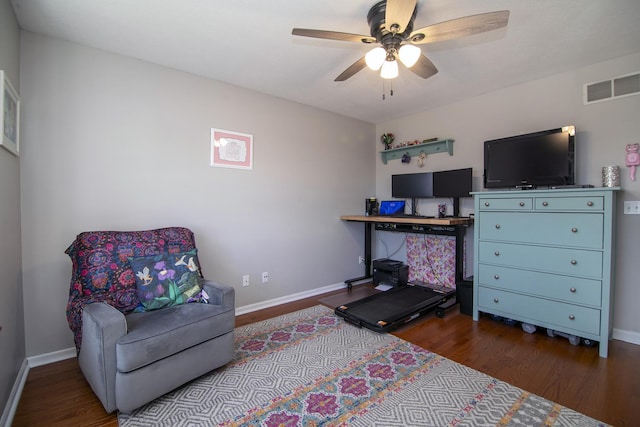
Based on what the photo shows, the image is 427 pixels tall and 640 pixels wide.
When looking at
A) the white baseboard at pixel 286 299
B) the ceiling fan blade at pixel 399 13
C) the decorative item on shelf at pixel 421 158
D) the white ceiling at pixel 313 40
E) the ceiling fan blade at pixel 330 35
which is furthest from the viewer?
the decorative item on shelf at pixel 421 158

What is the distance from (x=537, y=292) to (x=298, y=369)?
6.99 ft

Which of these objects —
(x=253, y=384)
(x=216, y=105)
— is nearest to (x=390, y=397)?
(x=253, y=384)

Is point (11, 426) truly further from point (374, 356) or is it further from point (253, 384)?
point (374, 356)

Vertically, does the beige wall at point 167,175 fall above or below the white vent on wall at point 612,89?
below

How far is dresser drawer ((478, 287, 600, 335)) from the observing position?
2.26 metres

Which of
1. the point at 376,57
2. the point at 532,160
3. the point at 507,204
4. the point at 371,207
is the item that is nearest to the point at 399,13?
the point at 376,57

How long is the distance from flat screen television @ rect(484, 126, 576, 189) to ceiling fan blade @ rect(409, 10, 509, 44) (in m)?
1.59

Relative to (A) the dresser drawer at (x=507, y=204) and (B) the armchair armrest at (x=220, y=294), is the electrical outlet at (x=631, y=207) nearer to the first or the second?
(A) the dresser drawer at (x=507, y=204)

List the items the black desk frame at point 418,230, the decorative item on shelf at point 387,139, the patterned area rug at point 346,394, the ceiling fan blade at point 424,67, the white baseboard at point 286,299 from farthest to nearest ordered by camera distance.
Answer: the decorative item on shelf at point 387,139 → the black desk frame at point 418,230 → the white baseboard at point 286,299 → the ceiling fan blade at point 424,67 → the patterned area rug at point 346,394

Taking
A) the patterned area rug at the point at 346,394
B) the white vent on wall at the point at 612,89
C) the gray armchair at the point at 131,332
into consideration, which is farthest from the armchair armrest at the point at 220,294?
the white vent on wall at the point at 612,89

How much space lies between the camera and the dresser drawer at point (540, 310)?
226cm

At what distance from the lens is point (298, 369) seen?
2059 millimetres

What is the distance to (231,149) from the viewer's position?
301 centimetres

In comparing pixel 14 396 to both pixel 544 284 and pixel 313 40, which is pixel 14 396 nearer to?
pixel 313 40
